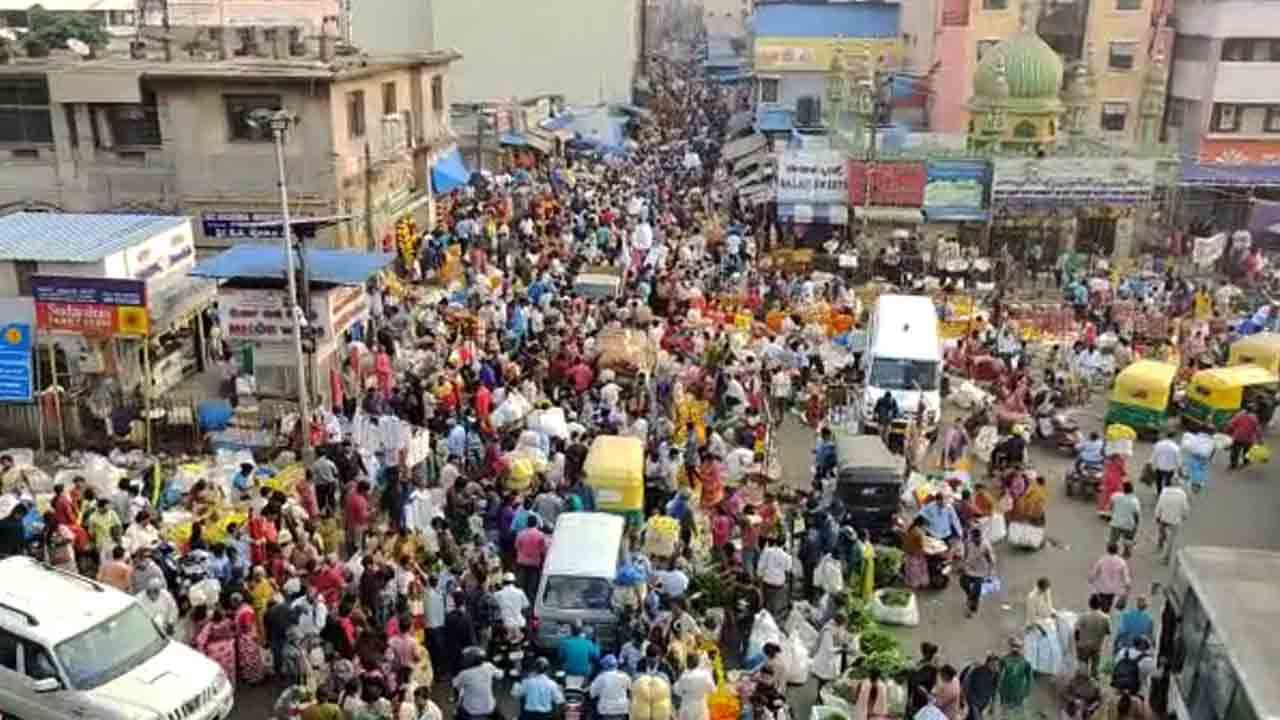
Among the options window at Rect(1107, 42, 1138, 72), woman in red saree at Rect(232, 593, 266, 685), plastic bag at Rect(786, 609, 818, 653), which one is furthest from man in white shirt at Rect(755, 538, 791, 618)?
window at Rect(1107, 42, 1138, 72)

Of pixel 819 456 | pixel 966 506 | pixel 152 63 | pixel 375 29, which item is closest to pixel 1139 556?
pixel 966 506

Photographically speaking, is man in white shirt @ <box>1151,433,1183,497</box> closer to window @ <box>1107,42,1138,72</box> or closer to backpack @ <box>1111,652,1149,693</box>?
backpack @ <box>1111,652,1149,693</box>

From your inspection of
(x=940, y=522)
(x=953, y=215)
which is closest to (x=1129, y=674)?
(x=940, y=522)

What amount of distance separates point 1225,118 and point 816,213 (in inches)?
551

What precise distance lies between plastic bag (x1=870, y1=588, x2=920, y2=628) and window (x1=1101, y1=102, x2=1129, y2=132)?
30.0 metres

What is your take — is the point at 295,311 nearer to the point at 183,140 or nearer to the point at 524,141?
the point at 183,140

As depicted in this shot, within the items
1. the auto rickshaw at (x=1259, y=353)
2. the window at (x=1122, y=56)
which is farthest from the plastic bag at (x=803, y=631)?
the window at (x=1122, y=56)

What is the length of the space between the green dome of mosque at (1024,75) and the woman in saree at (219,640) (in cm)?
2821

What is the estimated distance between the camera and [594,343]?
→ 851 inches

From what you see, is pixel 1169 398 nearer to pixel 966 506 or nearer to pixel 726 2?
pixel 966 506

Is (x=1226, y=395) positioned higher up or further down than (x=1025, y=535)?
higher up

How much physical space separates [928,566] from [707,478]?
323 cm

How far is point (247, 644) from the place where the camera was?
1232cm

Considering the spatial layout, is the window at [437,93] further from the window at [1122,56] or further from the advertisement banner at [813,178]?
the window at [1122,56]
